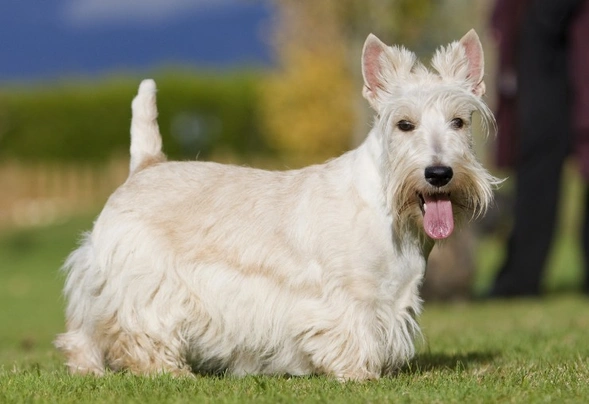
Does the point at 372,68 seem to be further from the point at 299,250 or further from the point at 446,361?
the point at 446,361

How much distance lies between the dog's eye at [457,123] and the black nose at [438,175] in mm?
311

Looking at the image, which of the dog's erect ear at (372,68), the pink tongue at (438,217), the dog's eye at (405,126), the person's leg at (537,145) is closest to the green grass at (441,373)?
the person's leg at (537,145)

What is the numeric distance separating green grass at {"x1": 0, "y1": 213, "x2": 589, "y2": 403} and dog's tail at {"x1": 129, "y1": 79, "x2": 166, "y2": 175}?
2.03 feet

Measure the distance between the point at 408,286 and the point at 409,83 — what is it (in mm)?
1019

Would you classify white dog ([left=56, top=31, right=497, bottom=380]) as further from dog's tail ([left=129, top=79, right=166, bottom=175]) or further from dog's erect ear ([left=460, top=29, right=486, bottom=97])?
dog's tail ([left=129, top=79, right=166, bottom=175])

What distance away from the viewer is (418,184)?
4.78 m

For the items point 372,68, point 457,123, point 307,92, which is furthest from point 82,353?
point 307,92

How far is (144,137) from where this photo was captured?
19.7 feet

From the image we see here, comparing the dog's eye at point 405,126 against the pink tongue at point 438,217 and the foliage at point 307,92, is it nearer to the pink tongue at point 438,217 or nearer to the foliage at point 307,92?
the pink tongue at point 438,217

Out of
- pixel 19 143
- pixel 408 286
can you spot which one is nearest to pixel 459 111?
pixel 408 286

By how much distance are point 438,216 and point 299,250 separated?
0.75 m

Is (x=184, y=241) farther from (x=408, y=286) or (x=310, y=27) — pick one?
(x=310, y=27)

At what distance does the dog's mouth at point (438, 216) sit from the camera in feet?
16.0

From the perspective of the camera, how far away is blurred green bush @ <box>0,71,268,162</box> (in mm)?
33812
